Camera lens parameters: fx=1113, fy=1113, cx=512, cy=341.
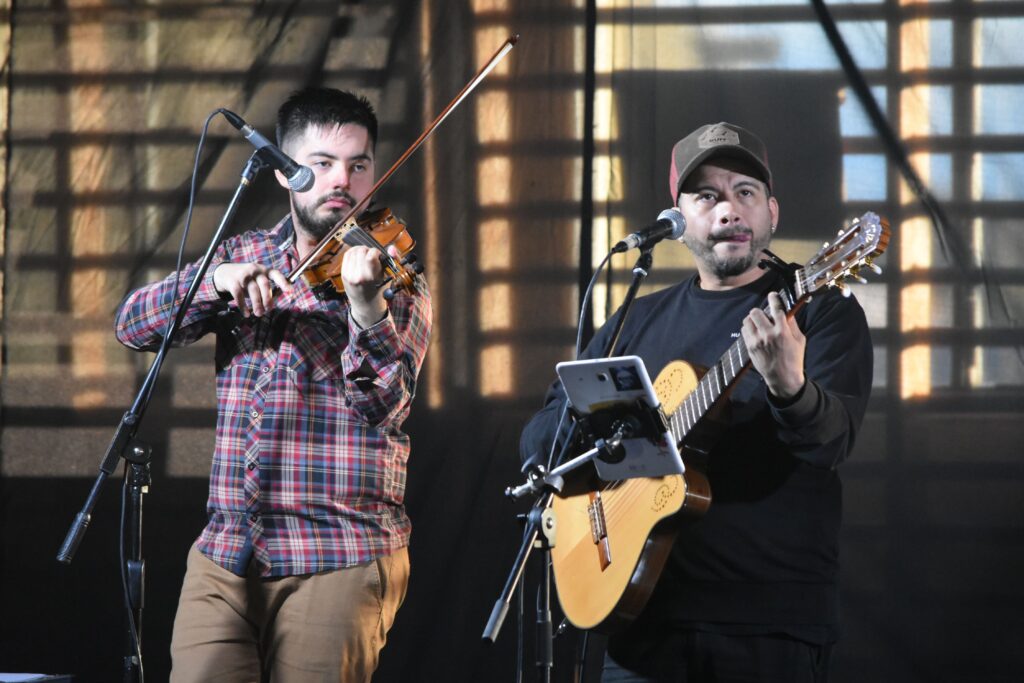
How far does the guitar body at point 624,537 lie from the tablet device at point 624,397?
0.28ft

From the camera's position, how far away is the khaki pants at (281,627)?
2123mm

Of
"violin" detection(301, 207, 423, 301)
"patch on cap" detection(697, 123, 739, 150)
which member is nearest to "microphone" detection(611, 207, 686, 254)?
"patch on cap" detection(697, 123, 739, 150)

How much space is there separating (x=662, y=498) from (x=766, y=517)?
0.62 ft

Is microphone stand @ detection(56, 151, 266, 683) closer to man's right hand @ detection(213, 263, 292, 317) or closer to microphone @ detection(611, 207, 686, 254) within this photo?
man's right hand @ detection(213, 263, 292, 317)

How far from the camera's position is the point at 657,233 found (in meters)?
2.19

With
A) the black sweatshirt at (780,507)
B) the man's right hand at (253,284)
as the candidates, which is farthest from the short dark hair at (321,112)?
the black sweatshirt at (780,507)

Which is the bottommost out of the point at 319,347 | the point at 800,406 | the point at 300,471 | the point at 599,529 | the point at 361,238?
the point at 599,529

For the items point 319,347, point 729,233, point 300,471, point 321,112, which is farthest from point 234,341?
point 729,233

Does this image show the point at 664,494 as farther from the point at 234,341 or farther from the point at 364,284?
the point at 234,341

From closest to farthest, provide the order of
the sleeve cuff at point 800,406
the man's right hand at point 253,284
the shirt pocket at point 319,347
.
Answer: the sleeve cuff at point 800,406, the man's right hand at point 253,284, the shirt pocket at point 319,347

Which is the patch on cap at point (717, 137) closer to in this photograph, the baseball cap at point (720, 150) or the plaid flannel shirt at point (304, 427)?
the baseball cap at point (720, 150)

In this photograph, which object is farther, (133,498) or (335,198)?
(335,198)

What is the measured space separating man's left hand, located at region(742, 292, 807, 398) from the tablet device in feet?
0.61

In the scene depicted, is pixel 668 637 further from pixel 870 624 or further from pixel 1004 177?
pixel 1004 177
